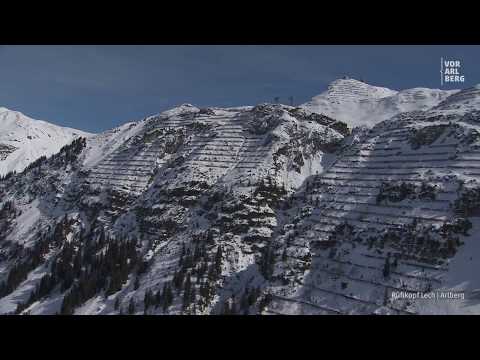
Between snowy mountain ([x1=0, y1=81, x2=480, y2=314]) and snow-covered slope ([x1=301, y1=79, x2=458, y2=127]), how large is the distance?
2043 centimetres

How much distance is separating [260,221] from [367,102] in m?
86.3

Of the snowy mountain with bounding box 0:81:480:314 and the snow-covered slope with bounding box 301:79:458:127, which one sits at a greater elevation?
the snow-covered slope with bounding box 301:79:458:127

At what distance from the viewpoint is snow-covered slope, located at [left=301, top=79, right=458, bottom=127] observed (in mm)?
121062

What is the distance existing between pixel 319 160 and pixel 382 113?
4271 centimetres

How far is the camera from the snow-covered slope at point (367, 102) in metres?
121

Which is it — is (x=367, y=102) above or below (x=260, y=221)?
above

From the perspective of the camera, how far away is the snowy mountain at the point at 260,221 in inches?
2119

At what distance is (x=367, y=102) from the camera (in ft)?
459

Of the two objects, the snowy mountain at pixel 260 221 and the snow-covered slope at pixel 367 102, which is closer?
the snowy mountain at pixel 260 221

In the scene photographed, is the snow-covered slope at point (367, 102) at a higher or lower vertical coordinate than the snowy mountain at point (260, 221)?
higher

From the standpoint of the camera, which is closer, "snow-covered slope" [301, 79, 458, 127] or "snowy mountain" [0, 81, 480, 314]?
"snowy mountain" [0, 81, 480, 314]

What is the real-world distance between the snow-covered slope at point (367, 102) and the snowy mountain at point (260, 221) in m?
20.4

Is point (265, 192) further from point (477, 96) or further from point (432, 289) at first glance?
point (477, 96)
